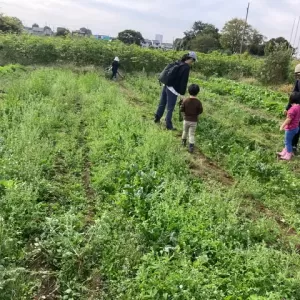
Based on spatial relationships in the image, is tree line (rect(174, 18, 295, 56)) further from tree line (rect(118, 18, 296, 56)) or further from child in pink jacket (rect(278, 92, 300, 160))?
child in pink jacket (rect(278, 92, 300, 160))

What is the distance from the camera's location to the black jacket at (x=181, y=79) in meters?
7.14

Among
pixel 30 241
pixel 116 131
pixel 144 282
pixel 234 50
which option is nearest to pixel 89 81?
pixel 116 131

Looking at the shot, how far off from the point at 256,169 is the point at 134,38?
Answer: 62.0 meters

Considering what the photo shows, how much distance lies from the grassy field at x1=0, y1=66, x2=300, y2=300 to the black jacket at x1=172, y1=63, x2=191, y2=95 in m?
1.06

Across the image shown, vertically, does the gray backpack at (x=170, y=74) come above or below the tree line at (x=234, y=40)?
below

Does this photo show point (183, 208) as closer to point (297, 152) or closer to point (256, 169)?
point (256, 169)

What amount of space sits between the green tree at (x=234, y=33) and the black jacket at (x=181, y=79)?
46751 mm

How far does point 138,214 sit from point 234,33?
52.0 metres

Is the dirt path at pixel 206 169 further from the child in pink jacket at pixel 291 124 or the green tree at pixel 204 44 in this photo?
the green tree at pixel 204 44

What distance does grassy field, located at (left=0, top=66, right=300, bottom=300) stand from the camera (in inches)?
118

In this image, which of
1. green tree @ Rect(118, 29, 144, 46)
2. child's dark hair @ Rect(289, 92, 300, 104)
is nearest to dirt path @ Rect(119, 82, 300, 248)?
child's dark hair @ Rect(289, 92, 300, 104)

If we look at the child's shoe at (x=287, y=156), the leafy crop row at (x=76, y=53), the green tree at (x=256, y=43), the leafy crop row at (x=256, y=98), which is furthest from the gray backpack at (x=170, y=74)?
the green tree at (x=256, y=43)

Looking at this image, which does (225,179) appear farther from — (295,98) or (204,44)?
(204,44)

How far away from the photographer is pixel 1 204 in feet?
12.1
